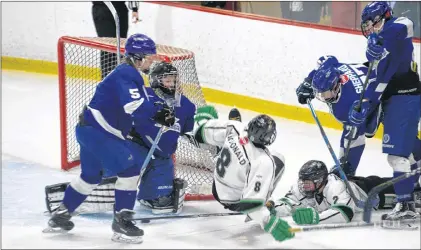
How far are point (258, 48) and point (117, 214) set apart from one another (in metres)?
3.18

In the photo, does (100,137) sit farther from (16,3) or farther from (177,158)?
(16,3)

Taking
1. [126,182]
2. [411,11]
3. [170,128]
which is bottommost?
[126,182]

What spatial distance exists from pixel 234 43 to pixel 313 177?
2929 mm

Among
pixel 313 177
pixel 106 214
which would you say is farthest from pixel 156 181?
pixel 313 177

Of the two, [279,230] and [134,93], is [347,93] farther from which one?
[134,93]

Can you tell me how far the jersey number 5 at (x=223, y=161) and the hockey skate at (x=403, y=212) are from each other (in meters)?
0.81

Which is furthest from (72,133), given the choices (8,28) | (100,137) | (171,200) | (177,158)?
(8,28)

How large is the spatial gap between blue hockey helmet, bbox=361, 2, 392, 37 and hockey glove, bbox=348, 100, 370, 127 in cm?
37

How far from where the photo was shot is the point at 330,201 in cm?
469

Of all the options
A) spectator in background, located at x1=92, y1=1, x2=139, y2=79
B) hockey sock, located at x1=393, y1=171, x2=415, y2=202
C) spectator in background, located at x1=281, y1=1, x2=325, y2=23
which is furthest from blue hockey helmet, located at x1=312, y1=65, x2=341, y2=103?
spectator in background, located at x1=92, y1=1, x2=139, y2=79

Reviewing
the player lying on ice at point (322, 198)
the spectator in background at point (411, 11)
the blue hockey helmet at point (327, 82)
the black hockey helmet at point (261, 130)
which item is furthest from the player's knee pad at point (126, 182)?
the spectator in background at point (411, 11)

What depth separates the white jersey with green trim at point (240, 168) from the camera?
4224 mm

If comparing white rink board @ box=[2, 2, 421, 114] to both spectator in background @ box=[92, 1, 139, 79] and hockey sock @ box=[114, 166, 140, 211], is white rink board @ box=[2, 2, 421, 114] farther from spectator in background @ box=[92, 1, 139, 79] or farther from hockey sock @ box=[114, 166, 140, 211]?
hockey sock @ box=[114, 166, 140, 211]

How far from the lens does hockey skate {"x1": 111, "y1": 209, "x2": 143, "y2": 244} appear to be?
4.26 metres
